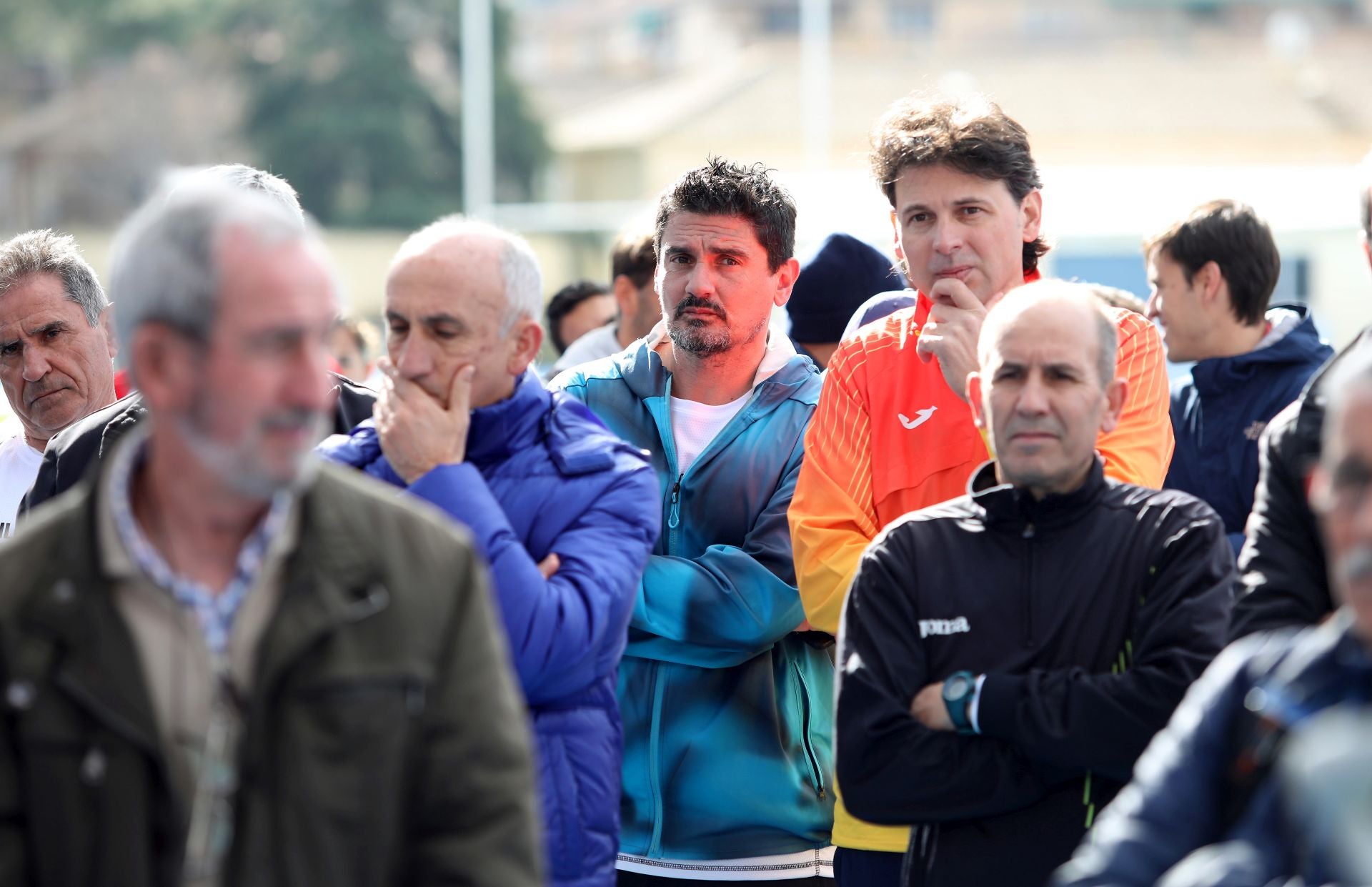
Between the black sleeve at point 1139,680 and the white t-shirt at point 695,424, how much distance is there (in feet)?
4.05

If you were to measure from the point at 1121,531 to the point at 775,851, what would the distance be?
129 centimetres

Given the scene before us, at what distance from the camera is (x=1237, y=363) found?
16.4 feet

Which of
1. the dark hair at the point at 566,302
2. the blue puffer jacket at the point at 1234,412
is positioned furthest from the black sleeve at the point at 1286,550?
the dark hair at the point at 566,302

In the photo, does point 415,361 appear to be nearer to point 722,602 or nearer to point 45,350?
point 722,602

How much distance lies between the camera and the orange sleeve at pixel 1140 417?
3441 mm

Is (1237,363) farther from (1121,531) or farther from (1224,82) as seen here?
(1224,82)

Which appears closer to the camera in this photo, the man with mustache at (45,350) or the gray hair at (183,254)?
the gray hair at (183,254)

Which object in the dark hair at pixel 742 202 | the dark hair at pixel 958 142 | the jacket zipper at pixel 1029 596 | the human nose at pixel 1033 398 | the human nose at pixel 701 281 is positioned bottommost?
the jacket zipper at pixel 1029 596

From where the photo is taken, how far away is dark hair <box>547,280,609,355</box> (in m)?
7.55

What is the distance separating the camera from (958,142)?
12.3 feet

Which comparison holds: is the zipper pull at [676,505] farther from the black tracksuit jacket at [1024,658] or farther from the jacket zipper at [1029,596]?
the jacket zipper at [1029,596]

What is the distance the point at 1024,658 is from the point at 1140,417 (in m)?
0.78

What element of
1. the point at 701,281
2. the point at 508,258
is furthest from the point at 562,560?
the point at 701,281

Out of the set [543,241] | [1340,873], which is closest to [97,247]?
[543,241]
